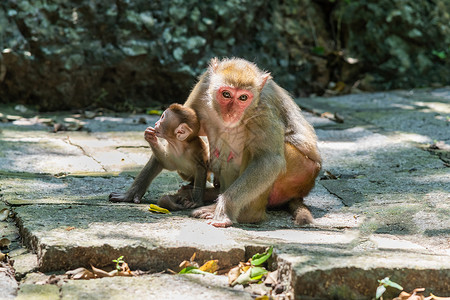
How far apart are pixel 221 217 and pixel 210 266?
0.91 meters

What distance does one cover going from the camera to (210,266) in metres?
3.19

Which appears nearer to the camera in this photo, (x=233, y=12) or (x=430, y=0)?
(x=233, y=12)

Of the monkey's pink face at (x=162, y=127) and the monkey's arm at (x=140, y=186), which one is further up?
the monkey's pink face at (x=162, y=127)

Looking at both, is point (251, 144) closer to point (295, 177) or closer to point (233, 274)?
point (295, 177)

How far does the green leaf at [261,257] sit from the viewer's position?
3.18 meters

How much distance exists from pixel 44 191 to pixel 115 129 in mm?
2839

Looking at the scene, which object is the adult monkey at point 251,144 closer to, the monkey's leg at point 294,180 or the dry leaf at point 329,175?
the monkey's leg at point 294,180

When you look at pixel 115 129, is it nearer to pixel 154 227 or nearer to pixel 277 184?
pixel 277 184

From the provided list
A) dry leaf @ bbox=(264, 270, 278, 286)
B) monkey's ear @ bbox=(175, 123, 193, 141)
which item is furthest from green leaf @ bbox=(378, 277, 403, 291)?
monkey's ear @ bbox=(175, 123, 193, 141)

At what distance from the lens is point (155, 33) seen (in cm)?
863

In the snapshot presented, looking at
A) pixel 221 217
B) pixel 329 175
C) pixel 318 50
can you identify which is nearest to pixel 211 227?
pixel 221 217

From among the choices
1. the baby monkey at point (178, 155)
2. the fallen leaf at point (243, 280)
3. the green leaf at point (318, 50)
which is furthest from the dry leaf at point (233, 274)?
the green leaf at point (318, 50)

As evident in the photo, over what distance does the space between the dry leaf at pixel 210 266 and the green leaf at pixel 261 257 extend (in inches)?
7.7

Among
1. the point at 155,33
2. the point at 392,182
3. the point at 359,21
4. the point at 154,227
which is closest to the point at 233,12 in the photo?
the point at 155,33
